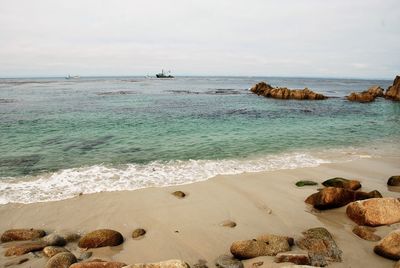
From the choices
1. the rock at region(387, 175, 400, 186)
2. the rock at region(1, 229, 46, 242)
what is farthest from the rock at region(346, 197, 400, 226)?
the rock at region(1, 229, 46, 242)

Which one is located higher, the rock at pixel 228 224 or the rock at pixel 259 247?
the rock at pixel 259 247

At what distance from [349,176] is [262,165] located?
370 centimetres

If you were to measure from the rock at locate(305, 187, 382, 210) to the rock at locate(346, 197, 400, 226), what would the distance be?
0.72 meters

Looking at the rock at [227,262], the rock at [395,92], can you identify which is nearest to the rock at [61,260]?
the rock at [227,262]

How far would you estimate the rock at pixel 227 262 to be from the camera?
20.3ft

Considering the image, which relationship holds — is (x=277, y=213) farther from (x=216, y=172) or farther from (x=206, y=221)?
(x=216, y=172)

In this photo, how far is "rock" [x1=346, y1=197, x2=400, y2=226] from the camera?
7.82 metres

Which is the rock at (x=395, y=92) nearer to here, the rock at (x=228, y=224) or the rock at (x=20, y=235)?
the rock at (x=228, y=224)

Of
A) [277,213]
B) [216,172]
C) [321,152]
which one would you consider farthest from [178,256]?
[321,152]

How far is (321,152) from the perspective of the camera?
16297 mm

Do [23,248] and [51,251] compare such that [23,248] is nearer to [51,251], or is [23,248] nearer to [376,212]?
[51,251]

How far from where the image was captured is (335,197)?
29.7ft

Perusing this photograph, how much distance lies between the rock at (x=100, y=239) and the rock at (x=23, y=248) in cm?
91

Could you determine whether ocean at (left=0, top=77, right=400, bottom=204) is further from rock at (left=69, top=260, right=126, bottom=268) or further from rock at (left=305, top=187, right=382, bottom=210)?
rock at (left=69, top=260, right=126, bottom=268)
